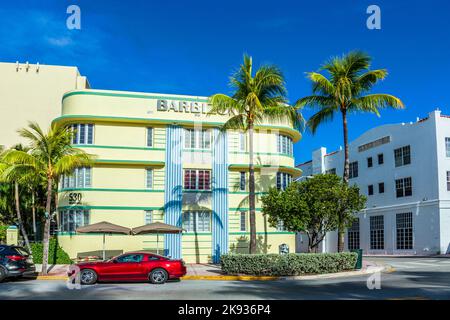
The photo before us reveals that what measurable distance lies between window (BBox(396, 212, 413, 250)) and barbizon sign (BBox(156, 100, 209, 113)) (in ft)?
71.0

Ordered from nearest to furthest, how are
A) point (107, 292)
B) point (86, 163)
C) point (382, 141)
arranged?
point (107, 292), point (86, 163), point (382, 141)

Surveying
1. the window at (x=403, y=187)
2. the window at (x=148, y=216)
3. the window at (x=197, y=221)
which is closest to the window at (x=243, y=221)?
the window at (x=197, y=221)

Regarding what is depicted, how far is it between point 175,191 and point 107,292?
14877 mm

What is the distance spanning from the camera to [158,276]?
20.8 m

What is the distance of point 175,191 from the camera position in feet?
104

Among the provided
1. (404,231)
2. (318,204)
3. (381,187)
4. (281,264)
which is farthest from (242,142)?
(381,187)

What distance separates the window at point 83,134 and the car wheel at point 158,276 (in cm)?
1282

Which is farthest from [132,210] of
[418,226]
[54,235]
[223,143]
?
[418,226]

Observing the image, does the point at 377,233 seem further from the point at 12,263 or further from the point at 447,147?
the point at 12,263

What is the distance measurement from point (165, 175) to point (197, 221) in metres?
3.41

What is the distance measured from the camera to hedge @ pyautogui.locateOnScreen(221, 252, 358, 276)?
23203 mm

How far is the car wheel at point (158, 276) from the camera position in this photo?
67.8 ft
